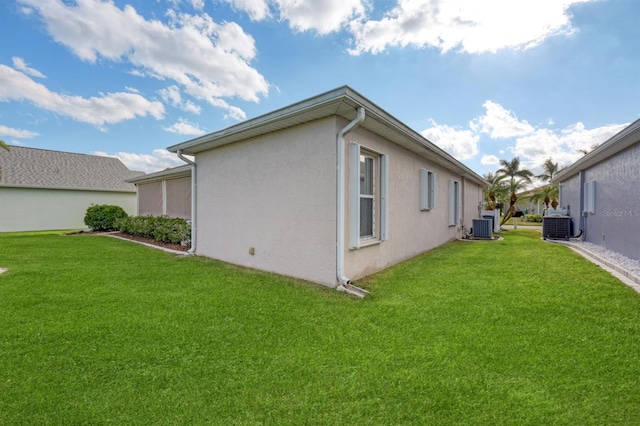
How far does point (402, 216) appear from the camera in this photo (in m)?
6.97

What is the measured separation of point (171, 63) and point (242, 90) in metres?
2.54

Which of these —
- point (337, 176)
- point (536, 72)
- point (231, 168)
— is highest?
point (536, 72)

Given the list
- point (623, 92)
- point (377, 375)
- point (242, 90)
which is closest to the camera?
point (377, 375)

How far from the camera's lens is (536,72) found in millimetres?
9898

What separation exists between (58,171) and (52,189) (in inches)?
73.3

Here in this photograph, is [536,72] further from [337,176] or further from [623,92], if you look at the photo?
[337,176]

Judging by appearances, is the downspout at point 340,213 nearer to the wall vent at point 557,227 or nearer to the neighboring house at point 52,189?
the wall vent at point 557,227

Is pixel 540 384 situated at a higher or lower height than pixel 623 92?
lower

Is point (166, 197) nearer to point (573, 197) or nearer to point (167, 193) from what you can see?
point (167, 193)

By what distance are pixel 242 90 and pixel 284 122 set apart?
7.66 meters

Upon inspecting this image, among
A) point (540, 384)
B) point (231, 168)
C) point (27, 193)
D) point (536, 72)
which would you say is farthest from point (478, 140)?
point (27, 193)

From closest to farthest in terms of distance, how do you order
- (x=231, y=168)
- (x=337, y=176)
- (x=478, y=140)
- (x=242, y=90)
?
(x=337, y=176)
(x=231, y=168)
(x=242, y=90)
(x=478, y=140)

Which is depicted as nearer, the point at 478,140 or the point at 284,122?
the point at 284,122

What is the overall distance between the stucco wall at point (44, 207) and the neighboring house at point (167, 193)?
23.4ft
